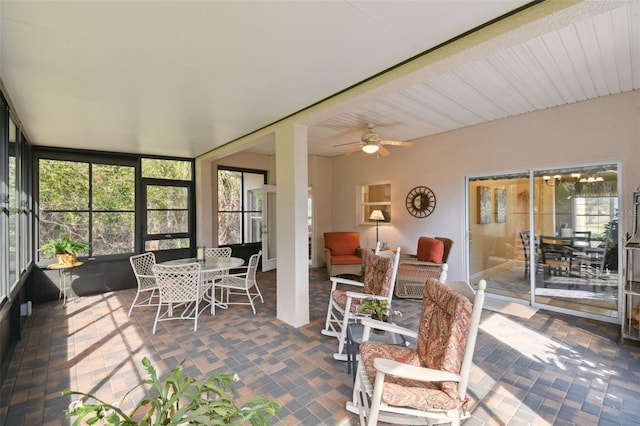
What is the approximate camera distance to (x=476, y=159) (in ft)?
15.7

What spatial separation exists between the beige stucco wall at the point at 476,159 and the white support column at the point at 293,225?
114 inches

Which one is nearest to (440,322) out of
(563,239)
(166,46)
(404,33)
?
(404,33)

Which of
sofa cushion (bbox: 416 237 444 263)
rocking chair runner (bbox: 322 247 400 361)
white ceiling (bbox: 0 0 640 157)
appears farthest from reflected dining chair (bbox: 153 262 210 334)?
sofa cushion (bbox: 416 237 444 263)

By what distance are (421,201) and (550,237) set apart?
204 cm

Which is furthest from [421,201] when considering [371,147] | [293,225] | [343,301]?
[343,301]

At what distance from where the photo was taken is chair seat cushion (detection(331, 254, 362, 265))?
570 centimetres

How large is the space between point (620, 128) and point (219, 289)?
6.36 meters

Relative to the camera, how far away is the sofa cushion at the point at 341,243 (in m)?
6.01

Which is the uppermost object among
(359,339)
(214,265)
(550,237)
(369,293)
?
(550,237)

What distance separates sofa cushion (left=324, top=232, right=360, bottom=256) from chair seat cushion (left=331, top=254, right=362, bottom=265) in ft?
0.39

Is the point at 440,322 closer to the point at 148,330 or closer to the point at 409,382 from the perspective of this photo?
the point at 409,382

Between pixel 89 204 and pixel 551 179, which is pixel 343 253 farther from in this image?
pixel 89 204

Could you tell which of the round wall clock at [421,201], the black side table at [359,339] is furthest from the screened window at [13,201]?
the round wall clock at [421,201]

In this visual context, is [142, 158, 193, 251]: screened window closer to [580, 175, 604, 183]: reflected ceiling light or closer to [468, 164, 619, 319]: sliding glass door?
[468, 164, 619, 319]: sliding glass door
